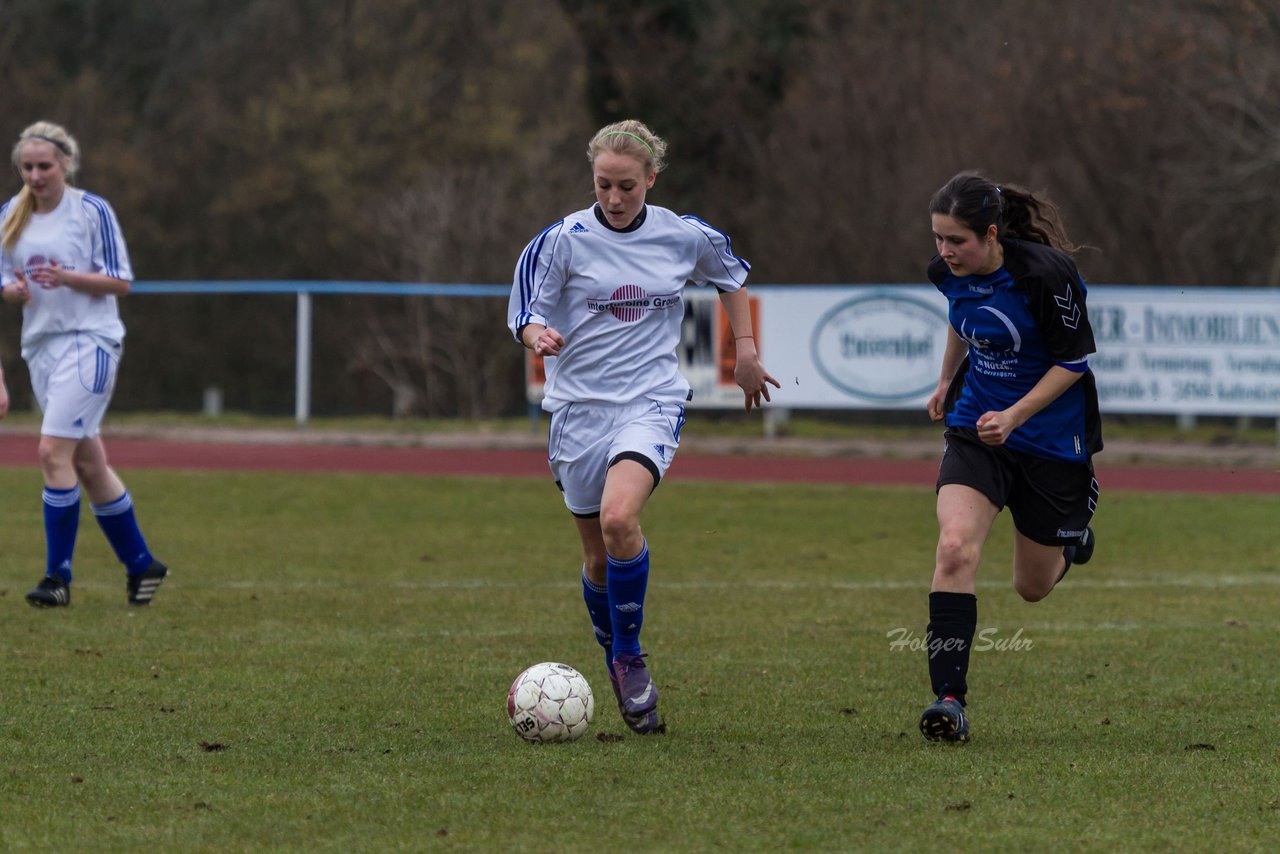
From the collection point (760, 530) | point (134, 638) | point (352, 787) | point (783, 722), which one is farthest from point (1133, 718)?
point (760, 530)

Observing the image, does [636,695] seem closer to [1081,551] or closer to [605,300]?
[605,300]

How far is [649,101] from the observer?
26219 mm

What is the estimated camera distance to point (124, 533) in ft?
27.4

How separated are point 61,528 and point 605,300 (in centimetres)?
379

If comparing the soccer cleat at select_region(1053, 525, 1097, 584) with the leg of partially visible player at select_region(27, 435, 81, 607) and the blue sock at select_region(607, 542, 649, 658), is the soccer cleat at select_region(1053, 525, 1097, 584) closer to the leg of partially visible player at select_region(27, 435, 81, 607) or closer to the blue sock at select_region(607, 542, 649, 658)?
the blue sock at select_region(607, 542, 649, 658)

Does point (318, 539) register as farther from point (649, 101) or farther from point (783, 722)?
point (649, 101)

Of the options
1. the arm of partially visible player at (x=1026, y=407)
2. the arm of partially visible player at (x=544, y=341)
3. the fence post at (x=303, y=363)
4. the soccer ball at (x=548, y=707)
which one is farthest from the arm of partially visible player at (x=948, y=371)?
the fence post at (x=303, y=363)

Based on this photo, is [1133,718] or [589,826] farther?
[1133,718]

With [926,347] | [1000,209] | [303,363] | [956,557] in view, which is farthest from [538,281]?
[303,363]

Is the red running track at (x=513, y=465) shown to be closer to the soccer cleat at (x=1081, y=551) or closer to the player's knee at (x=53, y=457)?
the player's knee at (x=53, y=457)

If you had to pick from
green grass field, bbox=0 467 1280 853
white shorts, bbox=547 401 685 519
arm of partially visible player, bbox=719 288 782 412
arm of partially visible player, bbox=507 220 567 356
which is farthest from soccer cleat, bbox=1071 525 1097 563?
arm of partially visible player, bbox=507 220 567 356

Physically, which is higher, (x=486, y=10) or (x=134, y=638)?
(x=486, y=10)

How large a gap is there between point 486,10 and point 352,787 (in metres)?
34.9

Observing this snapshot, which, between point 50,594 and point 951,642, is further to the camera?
point 50,594
